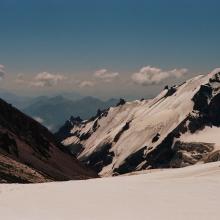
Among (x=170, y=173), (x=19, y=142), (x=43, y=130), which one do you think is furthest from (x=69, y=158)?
(x=170, y=173)

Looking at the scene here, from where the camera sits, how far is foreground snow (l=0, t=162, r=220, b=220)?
68.5 feet

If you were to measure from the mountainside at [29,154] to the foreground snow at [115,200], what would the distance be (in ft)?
107

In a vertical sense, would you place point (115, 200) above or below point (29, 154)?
above

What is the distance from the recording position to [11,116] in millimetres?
129250

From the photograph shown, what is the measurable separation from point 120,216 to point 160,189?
714 cm

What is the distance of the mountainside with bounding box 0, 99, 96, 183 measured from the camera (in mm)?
69812

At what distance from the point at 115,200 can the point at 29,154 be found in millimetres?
76774

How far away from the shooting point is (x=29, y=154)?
9875cm

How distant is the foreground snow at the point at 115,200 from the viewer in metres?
20.9

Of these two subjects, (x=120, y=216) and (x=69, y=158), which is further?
(x=69, y=158)

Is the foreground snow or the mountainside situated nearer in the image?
the foreground snow

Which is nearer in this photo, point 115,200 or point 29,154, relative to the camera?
point 115,200

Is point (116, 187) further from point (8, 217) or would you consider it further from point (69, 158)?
point (69, 158)

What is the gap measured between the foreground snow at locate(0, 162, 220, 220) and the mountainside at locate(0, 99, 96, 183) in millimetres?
32573
